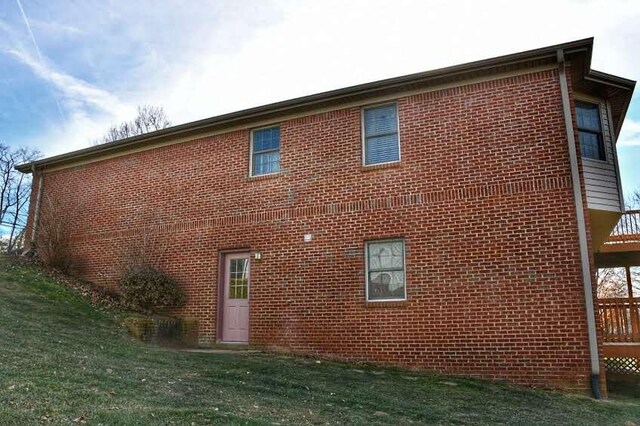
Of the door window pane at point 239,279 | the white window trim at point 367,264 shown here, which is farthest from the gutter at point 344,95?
the door window pane at point 239,279

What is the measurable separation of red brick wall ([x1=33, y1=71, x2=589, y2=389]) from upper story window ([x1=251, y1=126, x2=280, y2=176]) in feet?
0.71

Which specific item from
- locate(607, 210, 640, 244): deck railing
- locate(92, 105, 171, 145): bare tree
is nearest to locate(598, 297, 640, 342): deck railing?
locate(607, 210, 640, 244): deck railing

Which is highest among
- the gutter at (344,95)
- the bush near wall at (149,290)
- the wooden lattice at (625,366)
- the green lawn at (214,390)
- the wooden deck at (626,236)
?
the gutter at (344,95)

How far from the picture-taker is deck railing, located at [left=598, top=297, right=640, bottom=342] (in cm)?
1156

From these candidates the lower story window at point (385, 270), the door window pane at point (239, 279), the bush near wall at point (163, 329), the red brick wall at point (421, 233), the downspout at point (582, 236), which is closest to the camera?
the downspout at point (582, 236)

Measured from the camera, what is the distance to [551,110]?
9383mm

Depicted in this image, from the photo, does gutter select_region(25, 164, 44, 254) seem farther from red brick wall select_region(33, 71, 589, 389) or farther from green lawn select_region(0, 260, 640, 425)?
green lawn select_region(0, 260, 640, 425)

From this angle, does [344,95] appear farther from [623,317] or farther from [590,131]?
[623,317]

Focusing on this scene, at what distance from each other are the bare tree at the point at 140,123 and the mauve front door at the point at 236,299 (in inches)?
928

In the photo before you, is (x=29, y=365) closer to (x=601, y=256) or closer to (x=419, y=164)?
(x=419, y=164)

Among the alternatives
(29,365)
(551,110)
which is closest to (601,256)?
(551,110)

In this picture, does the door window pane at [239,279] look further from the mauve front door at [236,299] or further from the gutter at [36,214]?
the gutter at [36,214]

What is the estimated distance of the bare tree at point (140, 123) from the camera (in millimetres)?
33500

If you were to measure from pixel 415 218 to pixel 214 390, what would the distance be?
5367mm
